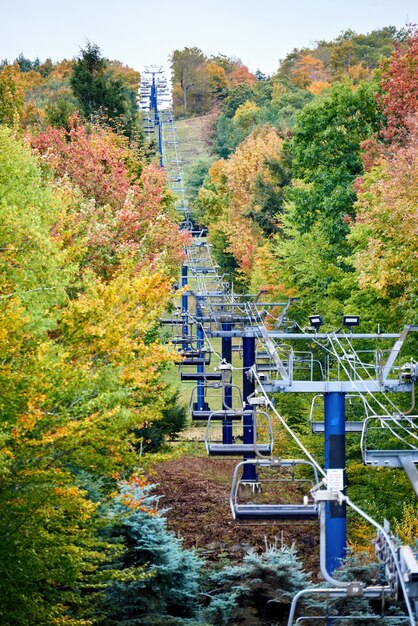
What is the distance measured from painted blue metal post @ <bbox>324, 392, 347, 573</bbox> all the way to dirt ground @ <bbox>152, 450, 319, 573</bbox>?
296 cm

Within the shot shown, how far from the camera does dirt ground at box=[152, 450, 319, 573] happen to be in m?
27.7

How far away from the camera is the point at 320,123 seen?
152 ft

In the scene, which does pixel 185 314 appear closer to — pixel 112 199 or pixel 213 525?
pixel 112 199

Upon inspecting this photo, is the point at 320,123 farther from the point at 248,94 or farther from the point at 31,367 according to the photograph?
the point at 248,94

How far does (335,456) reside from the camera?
2181 centimetres

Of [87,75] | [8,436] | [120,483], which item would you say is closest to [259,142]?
[87,75]

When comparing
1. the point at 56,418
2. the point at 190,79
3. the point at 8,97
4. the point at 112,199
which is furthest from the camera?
the point at 190,79

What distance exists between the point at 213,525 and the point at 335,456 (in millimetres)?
10722

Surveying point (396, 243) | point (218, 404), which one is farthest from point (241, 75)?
point (396, 243)

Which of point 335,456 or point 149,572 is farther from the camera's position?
point 335,456

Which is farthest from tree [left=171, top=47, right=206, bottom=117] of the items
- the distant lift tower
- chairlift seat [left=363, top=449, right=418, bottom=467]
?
chairlift seat [left=363, top=449, right=418, bottom=467]

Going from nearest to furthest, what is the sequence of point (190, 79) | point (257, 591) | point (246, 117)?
point (257, 591)
point (246, 117)
point (190, 79)

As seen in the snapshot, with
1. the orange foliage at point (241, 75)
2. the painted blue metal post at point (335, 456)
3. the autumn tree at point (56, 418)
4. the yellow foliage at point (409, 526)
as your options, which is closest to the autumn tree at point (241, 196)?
the yellow foliage at point (409, 526)

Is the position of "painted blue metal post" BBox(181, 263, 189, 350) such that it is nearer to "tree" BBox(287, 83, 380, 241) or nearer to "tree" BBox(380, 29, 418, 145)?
"tree" BBox(287, 83, 380, 241)
